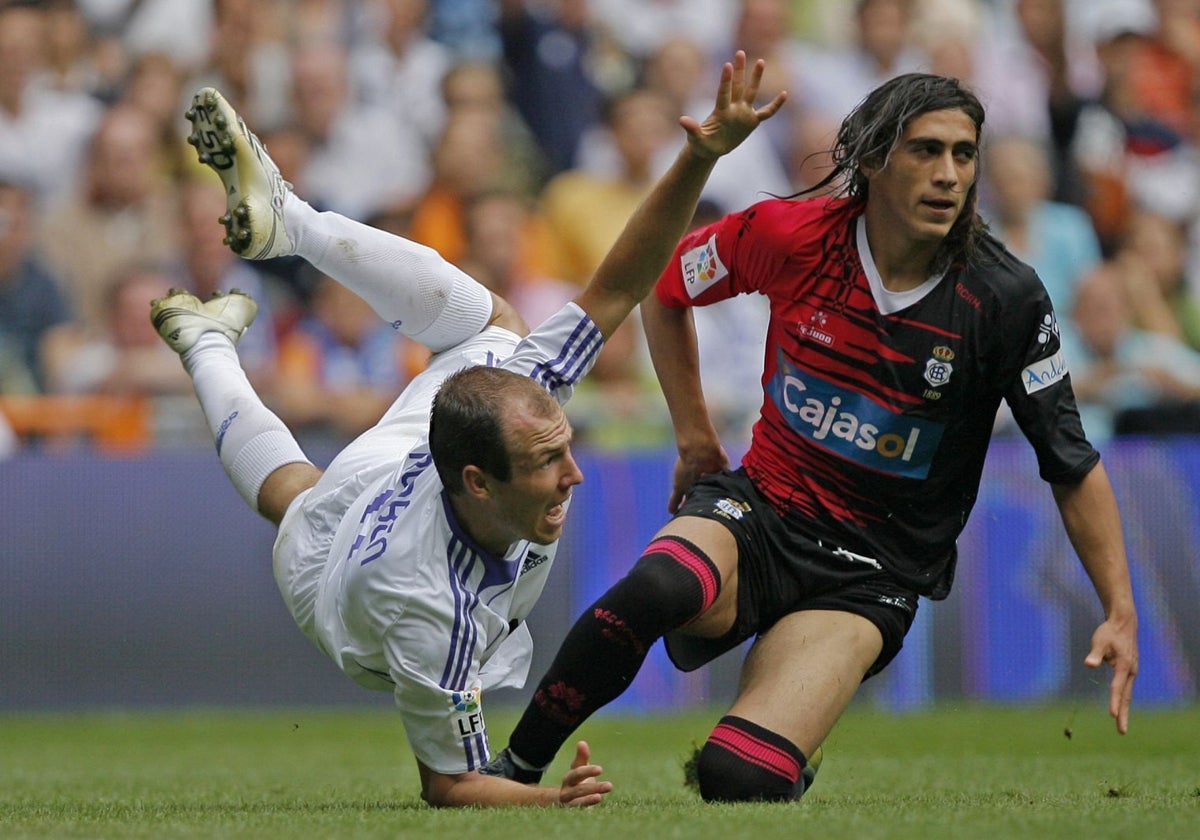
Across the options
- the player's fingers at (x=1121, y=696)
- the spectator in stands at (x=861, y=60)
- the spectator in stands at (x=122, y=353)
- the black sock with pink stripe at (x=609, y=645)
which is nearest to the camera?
the player's fingers at (x=1121, y=696)

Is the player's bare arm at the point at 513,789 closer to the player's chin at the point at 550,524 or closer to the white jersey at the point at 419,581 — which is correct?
the white jersey at the point at 419,581

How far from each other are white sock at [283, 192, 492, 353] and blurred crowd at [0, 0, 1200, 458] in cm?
428

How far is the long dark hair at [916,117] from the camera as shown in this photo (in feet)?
17.6

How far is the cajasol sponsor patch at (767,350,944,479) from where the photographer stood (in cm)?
544

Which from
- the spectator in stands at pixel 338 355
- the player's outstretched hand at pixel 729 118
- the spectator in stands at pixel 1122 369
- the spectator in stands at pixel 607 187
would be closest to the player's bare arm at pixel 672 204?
the player's outstretched hand at pixel 729 118

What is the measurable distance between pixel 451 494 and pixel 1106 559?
192 centimetres

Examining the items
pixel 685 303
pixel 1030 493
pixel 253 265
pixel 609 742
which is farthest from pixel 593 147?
pixel 685 303

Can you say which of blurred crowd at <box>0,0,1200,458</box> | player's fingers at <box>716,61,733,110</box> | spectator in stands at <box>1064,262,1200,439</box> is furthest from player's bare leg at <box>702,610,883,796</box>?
spectator in stands at <box>1064,262,1200,439</box>

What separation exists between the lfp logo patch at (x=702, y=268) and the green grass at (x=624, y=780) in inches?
62.9

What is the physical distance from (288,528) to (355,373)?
539 cm

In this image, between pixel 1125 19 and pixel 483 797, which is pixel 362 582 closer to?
pixel 483 797

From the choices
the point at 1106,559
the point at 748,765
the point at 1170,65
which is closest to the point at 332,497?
the point at 748,765

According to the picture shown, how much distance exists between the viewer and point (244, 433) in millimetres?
6066

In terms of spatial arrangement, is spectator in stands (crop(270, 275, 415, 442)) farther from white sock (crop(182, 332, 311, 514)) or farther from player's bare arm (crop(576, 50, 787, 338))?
player's bare arm (crop(576, 50, 787, 338))
